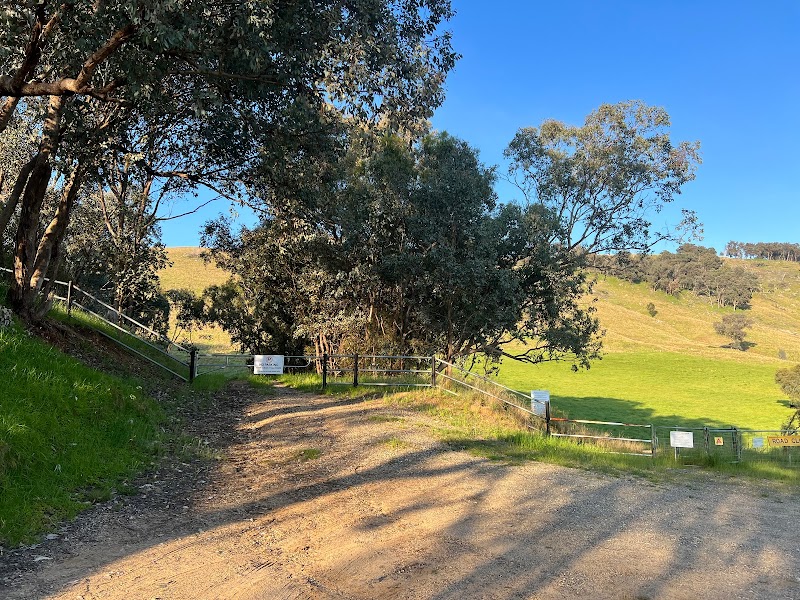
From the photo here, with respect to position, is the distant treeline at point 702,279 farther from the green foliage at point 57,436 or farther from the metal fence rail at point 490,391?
the green foliage at point 57,436

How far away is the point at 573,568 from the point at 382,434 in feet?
17.9

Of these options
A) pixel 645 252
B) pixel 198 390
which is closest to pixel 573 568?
pixel 198 390

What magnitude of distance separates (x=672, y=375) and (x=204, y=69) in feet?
203

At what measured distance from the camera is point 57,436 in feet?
19.8

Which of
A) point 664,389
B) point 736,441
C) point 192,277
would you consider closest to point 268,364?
point 736,441

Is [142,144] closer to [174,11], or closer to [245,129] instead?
[245,129]

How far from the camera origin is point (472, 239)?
16109 mm

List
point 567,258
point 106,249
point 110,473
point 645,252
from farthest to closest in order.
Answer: point 645,252 → point 567,258 → point 106,249 → point 110,473

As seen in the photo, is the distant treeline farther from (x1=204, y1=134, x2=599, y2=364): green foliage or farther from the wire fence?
the wire fence

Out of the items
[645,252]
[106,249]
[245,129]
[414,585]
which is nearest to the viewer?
[414,585]

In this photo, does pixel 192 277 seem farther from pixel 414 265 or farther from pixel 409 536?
pixel 409 536

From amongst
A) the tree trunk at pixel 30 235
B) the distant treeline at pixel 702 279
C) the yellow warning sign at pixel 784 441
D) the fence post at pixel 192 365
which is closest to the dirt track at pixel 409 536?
the tree trunk at pixel 30 235

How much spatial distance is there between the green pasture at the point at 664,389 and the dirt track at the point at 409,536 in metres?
24.2

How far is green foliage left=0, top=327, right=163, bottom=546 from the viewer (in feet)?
16.0
